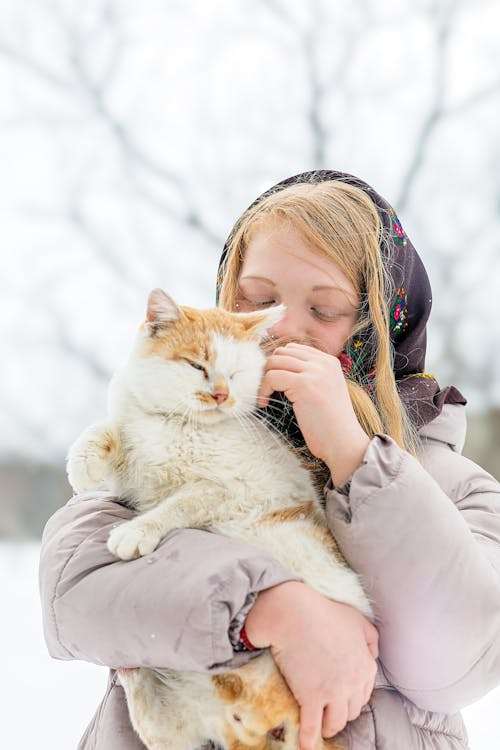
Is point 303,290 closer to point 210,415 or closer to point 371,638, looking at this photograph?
point 210,415

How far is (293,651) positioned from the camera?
2.31ft

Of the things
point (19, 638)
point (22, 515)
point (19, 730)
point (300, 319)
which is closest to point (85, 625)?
point (300, 319)

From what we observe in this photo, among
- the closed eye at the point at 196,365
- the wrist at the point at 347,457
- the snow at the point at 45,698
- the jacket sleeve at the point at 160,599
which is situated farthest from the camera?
the snow at the point at 45,698

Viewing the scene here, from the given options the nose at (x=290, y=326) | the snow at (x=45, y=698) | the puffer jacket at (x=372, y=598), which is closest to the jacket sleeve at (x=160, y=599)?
the puffer jacket at (x=372, y=598)

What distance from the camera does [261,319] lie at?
939 millimetres

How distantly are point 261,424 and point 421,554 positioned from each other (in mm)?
271

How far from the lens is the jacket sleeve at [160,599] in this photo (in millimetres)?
682

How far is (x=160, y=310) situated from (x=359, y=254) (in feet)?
1.09

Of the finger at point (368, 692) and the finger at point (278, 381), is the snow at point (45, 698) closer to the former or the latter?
the finger at point (368, 692)

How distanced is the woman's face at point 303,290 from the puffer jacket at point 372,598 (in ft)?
0.88

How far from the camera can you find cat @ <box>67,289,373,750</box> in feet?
2.35

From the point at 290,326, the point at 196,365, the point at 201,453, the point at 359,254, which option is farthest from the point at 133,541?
the point at 359,254

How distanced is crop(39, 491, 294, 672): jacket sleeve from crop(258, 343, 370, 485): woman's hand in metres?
0.14

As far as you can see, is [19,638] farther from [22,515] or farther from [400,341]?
[400,341]
